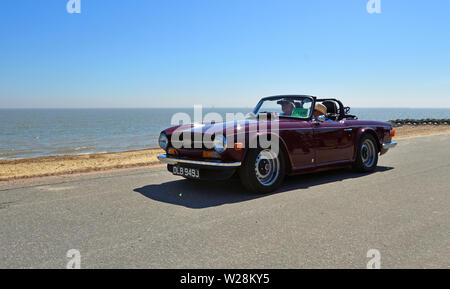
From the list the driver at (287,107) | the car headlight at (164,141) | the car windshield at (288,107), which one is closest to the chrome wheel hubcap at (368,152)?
the car windshield at (288,107)

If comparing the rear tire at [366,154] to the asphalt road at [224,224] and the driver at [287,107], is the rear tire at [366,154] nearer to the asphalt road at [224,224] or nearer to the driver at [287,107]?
the asphalt road at [224,224]

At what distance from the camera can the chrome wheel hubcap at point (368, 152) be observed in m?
7.04

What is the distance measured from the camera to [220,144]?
4.84 metres

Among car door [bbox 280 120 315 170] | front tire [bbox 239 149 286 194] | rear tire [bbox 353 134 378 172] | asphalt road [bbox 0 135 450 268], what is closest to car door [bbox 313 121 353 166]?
car door [bbox 280 120 315 170]

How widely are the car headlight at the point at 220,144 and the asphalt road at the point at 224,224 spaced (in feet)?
2.21

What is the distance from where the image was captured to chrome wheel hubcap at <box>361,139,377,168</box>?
704 cm

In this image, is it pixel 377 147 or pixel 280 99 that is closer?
pixel 280 99

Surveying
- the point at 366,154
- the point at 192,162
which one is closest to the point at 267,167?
the point at 192,162

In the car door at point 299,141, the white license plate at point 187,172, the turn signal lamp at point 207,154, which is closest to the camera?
the turn signal lamp at point 207,154

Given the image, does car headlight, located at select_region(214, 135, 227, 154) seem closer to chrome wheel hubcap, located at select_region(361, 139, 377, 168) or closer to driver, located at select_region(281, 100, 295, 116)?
driver, located at select_region(281, 100, 295, 116)
